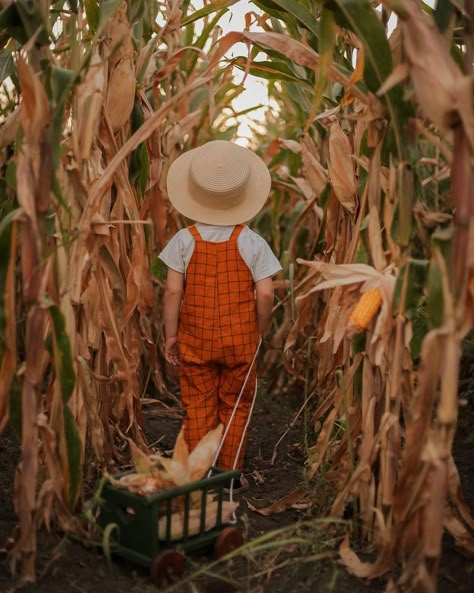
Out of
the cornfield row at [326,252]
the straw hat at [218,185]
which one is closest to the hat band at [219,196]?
the straw hat at [218,185]

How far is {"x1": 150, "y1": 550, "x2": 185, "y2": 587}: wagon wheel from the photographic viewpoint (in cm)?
192

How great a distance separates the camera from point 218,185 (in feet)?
8.50

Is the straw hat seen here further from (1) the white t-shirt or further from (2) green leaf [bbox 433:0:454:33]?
(2) green leaf [bbox 433:0:454:33]

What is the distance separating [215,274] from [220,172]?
0.33 meters

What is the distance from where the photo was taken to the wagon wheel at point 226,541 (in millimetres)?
2074

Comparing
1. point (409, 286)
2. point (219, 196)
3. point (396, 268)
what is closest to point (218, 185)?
point (219, 196)

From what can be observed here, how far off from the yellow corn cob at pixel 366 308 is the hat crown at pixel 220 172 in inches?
30.2

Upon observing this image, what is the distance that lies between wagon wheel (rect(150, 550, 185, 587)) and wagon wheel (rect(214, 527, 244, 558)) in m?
0.13

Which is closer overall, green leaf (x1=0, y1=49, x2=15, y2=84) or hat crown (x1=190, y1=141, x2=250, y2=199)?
green leaf (x1=0, y1=49, x2=15, y2=84)

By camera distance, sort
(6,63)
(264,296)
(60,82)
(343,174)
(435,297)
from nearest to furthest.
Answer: (435,297) → (60,82) → (6,63) → (343,174) → (264,296)

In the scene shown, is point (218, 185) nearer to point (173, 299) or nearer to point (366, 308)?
point (173, 299)

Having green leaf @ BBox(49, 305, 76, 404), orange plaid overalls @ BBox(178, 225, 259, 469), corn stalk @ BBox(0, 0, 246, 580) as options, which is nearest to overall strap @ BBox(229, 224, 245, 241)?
orange plaid overalls @ BBox(178, 225, 259, 469)

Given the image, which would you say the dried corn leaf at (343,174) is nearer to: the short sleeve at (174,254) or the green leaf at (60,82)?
the short sleeve at (174,254)

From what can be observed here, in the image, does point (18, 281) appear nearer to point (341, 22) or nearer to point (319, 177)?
point (319, 177)
